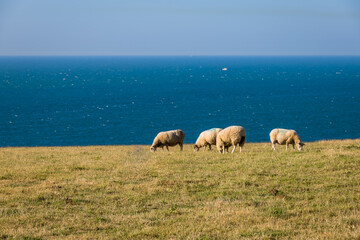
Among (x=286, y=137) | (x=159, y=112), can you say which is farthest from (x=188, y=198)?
(x=159, y=112)

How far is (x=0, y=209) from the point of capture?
50.1 ft

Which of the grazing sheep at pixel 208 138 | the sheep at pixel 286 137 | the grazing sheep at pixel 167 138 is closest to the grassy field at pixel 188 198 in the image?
the sheep at pixel 286 137

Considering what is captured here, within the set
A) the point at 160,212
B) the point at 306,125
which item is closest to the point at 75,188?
the point at 160,212

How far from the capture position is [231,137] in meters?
27.1

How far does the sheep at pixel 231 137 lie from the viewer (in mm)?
26927

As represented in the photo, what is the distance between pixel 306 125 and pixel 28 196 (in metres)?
82.8

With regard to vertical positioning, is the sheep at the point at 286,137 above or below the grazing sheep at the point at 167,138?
above

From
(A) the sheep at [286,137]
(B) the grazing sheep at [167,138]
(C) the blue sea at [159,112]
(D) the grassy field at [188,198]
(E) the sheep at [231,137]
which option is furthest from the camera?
(C) the blue sea at [159,112]

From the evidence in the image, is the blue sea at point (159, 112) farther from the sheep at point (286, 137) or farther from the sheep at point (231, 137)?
the sheep at point (231, 137)

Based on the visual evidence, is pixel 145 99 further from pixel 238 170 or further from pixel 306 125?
pixel 238 170

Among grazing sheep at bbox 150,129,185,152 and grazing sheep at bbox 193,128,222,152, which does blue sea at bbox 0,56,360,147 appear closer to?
grazing sheep at bbox 150,129,185,152

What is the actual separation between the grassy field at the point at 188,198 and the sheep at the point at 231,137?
81.7 inches

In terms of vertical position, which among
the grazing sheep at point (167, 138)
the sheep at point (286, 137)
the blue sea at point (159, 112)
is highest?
the sheep at point (286, 137)

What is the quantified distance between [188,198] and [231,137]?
36.3ft
